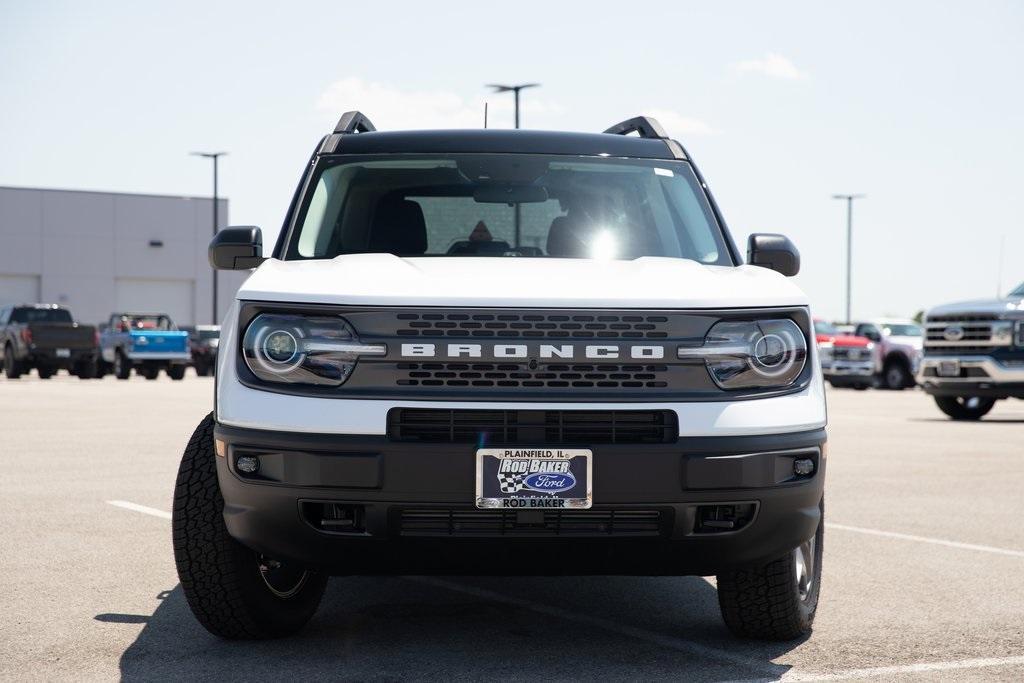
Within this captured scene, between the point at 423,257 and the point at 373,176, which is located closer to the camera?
the point at 423,257

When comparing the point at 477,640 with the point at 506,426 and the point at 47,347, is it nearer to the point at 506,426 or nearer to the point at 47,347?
the point at 506,426

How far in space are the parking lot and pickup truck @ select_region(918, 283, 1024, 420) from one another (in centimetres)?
807

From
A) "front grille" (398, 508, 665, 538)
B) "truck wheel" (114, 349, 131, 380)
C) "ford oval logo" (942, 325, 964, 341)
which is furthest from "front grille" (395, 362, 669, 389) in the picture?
"truck wheel" (114, 349, 131, 380)

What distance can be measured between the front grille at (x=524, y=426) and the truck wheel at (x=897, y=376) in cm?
3065

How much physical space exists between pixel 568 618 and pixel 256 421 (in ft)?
5.74

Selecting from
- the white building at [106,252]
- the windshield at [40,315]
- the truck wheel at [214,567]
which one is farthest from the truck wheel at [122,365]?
the truck wheel at [214,567]

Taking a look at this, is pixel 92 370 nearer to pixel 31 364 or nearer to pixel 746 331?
pixel 31 364

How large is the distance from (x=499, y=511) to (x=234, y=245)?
1.85 metres

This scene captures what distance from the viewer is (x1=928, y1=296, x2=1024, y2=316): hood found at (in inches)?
691

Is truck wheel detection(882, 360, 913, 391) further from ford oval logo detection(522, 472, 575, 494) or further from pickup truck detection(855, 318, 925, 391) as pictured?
ford oval logo detection(522, 472, 575, 494)

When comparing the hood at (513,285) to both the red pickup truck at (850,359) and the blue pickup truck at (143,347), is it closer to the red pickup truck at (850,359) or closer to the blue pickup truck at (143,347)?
the red pickup truck at (850,359)

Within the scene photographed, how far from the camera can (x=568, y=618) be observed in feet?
18.5

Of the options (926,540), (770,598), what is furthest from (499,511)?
(926,540)

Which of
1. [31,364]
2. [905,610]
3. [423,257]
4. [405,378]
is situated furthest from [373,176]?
[31,364]
